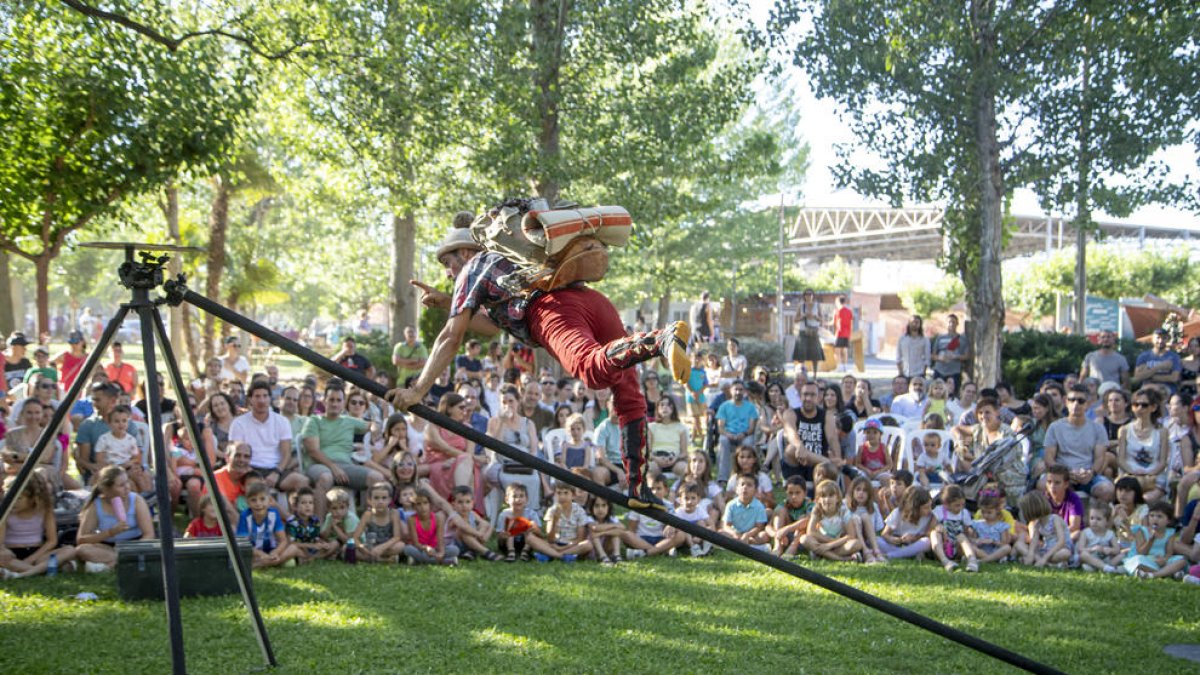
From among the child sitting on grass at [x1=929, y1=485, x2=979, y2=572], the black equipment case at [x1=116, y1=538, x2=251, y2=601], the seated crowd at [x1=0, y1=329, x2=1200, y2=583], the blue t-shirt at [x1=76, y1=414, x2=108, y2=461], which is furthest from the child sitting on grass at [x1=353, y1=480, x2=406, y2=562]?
the child sitting on grass at [x1=929, y1=485, x2=979, y2=572]

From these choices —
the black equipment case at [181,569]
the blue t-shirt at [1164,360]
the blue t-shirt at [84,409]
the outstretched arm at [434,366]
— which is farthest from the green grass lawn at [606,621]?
the blue t-shirt at [1164,360]

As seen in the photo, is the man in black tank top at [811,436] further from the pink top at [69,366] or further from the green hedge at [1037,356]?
the pink top at [69,366]

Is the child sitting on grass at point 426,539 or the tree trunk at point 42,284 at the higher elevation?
the tree trunk at point 42,284

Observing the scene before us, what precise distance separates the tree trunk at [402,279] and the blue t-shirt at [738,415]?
9.05 m

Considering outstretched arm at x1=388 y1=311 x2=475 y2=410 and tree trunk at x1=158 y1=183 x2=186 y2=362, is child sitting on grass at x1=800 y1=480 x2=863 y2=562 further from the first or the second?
tree trunk at x1=158 y1=183 x2=186 y2=362

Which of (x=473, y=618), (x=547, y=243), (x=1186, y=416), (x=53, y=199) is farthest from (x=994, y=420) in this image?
(x=53, y=199)

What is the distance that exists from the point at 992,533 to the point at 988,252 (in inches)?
211

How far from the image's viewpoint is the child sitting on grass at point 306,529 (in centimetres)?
726

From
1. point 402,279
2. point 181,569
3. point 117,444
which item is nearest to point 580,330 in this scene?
point 181,569

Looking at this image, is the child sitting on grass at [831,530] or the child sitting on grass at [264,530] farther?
the child sitting on grass at [831,530]

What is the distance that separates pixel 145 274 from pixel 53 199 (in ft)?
20.5

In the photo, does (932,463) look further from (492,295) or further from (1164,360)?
(492,295)

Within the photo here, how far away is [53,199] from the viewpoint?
9.38 metres

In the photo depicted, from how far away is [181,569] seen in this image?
6.23m
